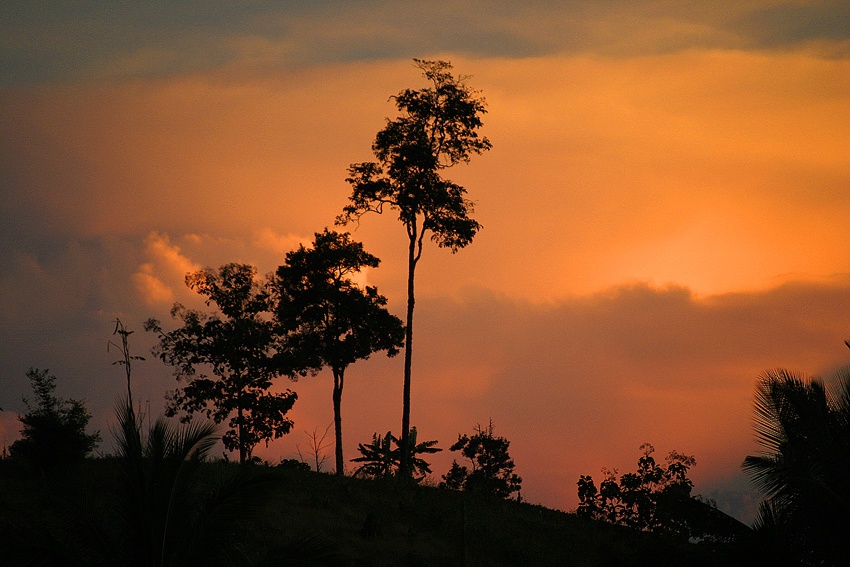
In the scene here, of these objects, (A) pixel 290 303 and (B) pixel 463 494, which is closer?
(B) pixel 463 494

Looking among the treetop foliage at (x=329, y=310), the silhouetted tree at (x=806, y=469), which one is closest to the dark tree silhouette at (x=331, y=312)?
the treetop foliage at (x=329, y=310)

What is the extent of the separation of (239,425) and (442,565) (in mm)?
20253

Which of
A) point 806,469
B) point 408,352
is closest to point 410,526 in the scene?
point 408,352

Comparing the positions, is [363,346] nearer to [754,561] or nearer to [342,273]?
[342,273]

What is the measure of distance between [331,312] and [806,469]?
35.4 meters

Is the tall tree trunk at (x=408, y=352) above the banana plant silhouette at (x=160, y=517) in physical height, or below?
above

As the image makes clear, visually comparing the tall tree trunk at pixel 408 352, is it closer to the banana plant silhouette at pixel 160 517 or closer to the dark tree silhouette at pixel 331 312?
the dark tree silhouette at pixel 331 312

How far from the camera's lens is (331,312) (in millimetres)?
54219

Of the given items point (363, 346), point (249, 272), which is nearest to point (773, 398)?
point (363, 346)

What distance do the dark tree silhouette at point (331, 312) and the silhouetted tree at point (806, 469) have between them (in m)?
31.9

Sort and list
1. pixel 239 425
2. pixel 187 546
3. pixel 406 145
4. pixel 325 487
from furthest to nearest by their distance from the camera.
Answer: pixel 239 425
pixel 406 145
pixel 325 487
pixel 187 546

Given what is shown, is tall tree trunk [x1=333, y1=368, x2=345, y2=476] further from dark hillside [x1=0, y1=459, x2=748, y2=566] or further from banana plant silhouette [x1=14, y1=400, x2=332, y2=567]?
banana plant silhouette [x1=14, y1=400, x2=332, y2=567]

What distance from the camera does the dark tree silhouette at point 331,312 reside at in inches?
2108

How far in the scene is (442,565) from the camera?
117 feet
